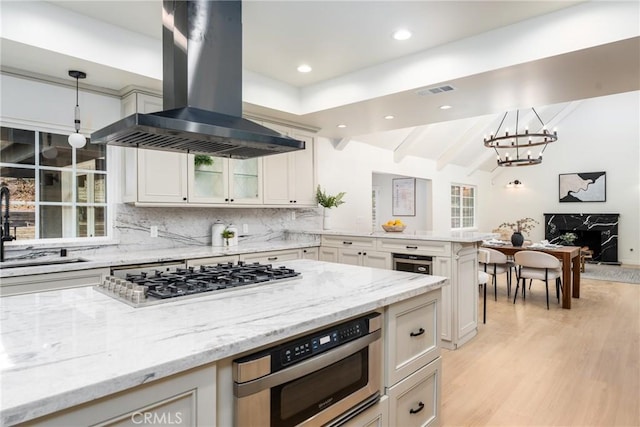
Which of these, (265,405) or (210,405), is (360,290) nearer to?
(265,405)

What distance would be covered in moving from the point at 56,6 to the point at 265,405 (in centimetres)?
293

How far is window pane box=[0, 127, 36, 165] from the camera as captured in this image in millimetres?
2928

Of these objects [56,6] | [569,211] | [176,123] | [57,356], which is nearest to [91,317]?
[57,356]

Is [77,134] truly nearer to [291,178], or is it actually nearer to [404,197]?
[291,178]

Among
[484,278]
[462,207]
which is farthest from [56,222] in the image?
[462,207]

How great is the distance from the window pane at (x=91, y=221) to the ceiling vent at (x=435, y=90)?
3.07 m

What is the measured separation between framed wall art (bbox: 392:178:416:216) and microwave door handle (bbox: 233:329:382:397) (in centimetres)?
713

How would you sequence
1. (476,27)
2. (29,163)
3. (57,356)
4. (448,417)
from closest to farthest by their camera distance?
(57,356)
(448,417)
(476,27)
(29,163)

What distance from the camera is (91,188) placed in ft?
11.1

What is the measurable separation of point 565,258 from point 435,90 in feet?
10.7

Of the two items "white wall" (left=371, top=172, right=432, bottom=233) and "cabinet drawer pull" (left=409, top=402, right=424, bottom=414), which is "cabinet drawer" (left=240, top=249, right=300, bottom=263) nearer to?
"cabinet drawer pull" (left=409, top=402, right=424, bottom=414)

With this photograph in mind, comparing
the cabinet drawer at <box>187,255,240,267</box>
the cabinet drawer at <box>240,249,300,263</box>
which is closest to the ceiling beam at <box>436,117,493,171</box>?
the cabinet drawer at <box>240,249,300,263</box>

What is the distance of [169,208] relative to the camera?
12.3 feet

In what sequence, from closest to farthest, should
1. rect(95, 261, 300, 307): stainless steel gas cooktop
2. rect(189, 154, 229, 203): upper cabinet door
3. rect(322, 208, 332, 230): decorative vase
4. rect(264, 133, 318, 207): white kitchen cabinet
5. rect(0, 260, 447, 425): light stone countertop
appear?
rect(0, 260, 447, 425): light stone countertop, rect(95, 261, 300, 307): stainless steel gas cooktop, rect(189, 154, 229, 203): upper cabinet door, rect(264, 133, 318, 207): white kitchen cabinet, rect(322, 208, 332, 230): decorative vase
